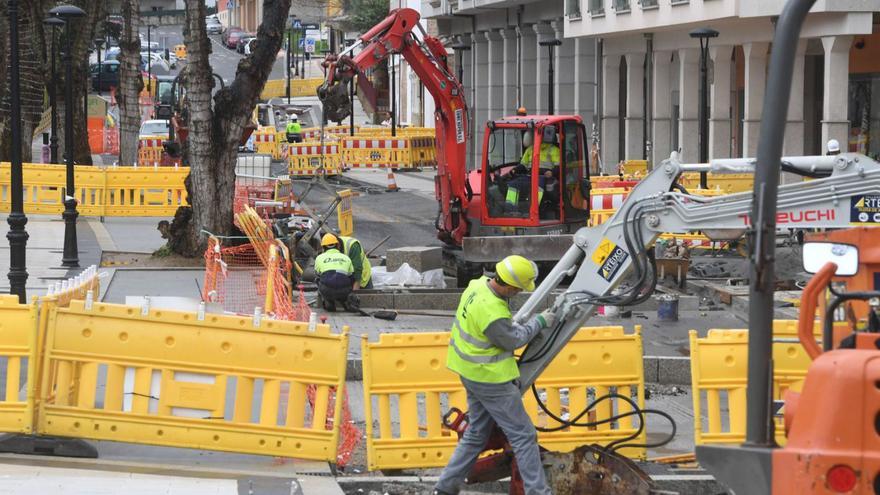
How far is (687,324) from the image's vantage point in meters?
20.2

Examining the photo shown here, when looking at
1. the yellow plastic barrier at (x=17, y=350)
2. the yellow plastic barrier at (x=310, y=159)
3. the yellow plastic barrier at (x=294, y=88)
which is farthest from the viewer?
the yellow plastic barrier at (x=294, y=88)

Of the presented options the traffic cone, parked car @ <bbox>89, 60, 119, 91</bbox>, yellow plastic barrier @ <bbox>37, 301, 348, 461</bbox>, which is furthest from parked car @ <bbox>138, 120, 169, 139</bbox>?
yellow plastic barrier @ <bbox>37, 301, 348, 461</bbox>

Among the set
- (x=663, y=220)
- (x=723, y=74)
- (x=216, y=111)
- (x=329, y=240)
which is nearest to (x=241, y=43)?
(x=723, y=74)

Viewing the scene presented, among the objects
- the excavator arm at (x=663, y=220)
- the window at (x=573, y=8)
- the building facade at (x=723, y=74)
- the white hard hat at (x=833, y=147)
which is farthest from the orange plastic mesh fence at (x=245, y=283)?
the window at (x=573, y=8)

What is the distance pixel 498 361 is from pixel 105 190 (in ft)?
80.1

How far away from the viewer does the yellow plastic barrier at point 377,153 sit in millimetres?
49094

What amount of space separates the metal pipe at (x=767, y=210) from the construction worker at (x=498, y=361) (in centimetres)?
356

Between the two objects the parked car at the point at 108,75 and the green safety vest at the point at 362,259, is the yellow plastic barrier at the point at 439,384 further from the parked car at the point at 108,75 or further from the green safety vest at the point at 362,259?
the parked car at the point at 108,75

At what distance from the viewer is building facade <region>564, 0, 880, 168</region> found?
31438 mm

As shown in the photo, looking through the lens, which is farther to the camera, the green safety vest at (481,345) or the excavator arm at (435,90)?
the excavator arm at (435,90)

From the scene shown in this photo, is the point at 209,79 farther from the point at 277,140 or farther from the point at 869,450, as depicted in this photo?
the point at 277,140

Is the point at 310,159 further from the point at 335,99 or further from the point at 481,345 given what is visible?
the point at 481,345

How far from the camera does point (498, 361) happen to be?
1013 cm

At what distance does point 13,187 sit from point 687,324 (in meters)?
8.81
